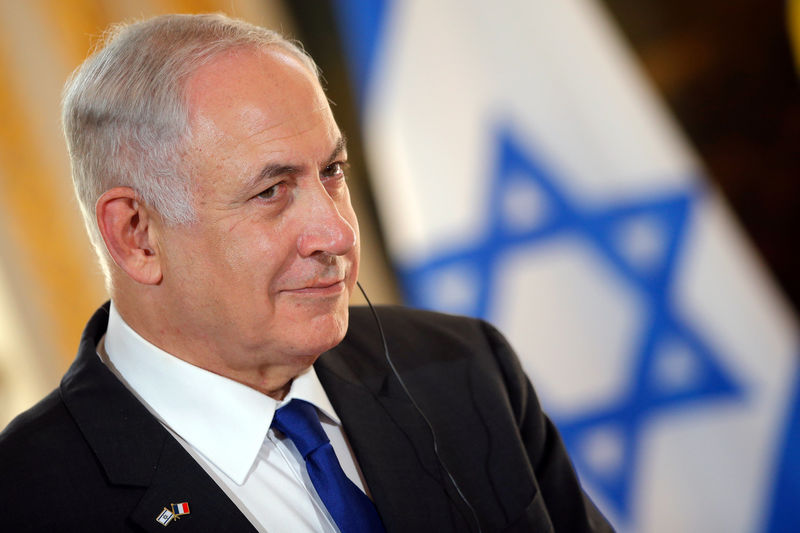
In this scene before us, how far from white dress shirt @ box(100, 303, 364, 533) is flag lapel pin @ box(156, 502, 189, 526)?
0.08m

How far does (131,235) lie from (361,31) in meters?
1.91

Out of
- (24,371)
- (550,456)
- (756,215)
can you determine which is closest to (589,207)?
(756,215)

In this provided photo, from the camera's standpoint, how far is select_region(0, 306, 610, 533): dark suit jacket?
1.24 m

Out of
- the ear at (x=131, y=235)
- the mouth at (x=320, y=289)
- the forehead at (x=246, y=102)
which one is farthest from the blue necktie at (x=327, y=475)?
the forehead at (x=246, y=102)

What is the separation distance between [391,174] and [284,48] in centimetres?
164

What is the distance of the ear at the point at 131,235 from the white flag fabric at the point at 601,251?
5.54 ft

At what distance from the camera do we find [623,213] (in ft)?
9.58

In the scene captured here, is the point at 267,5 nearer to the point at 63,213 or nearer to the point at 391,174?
the point at 391,174

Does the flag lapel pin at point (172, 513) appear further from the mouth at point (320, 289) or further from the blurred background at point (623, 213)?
the blurred background at point (623, 213)

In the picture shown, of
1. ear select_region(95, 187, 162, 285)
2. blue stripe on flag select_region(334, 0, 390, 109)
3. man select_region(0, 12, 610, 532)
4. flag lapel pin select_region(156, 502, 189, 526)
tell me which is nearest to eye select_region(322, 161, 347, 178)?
man select_region(0, 12, 610, 532)

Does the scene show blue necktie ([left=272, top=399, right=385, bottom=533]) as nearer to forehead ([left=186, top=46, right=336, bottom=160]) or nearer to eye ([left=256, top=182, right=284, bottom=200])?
eye ([left=256, top=182, right=284, bottom=200])

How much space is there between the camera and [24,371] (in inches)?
126

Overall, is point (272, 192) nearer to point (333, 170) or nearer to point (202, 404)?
point (333, 170)

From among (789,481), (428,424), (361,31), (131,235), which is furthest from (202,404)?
(789,481)
